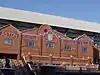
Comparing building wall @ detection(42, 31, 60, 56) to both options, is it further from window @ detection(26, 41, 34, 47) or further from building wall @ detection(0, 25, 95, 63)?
window @ detection(26, 41, 34, 47)

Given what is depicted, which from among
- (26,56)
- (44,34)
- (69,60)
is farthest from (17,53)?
(69,60)

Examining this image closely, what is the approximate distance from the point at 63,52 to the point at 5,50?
1407 centimetres

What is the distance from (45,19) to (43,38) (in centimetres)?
1358

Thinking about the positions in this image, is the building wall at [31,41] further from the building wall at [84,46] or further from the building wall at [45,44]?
the building wall at [84,46]

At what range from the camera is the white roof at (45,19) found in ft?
223

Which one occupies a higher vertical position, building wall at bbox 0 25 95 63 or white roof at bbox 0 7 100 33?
white roof at bbox 0 7 100 33

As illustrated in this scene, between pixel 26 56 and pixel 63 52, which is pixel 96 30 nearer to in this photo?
pixel 63 52

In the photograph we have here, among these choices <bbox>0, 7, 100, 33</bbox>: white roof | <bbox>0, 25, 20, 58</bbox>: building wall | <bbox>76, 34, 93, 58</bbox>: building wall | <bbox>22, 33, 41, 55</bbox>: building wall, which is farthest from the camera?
<bbox>0, 7, 100, 33</bbox>: white roof

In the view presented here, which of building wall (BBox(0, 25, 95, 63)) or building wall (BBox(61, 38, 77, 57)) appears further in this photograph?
building wall (BBox(61, 38, 77, 57))

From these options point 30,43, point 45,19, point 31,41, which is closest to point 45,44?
point 31,41

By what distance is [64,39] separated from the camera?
64.0 m

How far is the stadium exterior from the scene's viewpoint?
56188 millimetres

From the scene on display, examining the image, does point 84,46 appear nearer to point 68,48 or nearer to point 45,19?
point 68,48

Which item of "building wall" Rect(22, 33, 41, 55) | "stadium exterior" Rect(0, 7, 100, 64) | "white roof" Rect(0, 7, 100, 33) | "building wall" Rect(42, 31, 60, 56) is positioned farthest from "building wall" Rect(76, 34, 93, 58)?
"building wall" Rect(22, 33, 41, 55)
